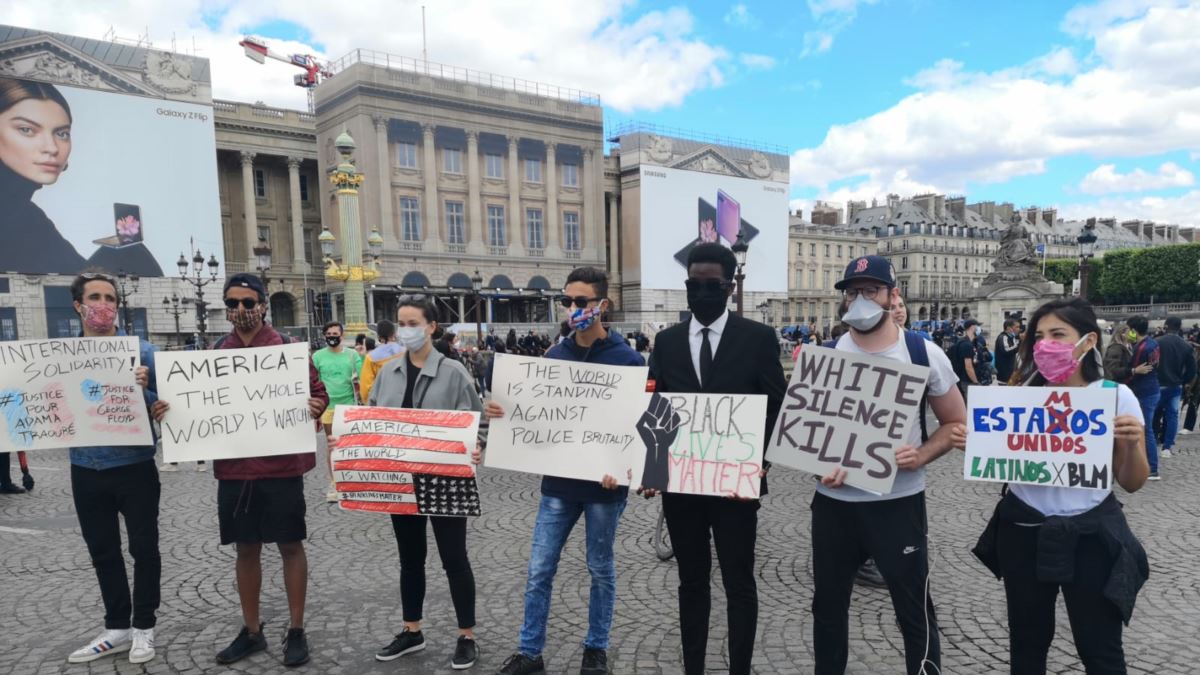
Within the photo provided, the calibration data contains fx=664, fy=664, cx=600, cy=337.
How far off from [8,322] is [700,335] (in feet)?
161

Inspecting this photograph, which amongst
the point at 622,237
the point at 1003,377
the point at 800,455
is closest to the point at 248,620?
the point at 800,455

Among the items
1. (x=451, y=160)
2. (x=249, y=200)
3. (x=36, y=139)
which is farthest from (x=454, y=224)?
(x=36, y=139)

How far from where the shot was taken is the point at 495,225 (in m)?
54.4

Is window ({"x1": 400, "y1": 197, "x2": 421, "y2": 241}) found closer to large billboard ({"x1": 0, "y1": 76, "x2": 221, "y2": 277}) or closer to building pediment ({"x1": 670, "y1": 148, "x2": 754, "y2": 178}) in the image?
large billboard ({"x1": 0, "y1": 76, "x2": 221, "y2": 277})

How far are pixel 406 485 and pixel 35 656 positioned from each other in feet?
9.05

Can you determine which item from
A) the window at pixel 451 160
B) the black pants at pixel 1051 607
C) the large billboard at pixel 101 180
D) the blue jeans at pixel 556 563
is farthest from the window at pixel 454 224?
the black pants at pixel 1051 607

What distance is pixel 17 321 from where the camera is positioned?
38438 mm

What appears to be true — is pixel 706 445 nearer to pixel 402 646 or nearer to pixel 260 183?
pixel 402 646

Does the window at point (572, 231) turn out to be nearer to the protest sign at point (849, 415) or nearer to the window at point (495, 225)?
the window at point (495, 225)

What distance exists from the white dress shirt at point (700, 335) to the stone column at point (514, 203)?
A: 51.9 m

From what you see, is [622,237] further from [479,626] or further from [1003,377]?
[479,626]

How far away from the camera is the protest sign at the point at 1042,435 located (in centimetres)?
A: 288

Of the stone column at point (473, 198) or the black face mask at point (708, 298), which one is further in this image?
the stone column at point (473, 198)

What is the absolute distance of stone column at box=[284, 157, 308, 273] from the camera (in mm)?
51031
